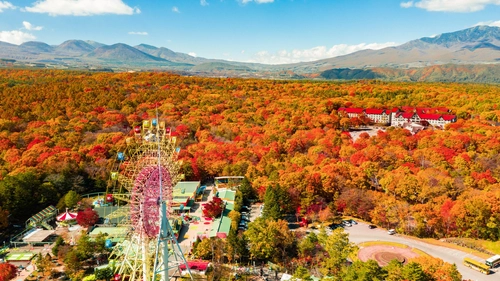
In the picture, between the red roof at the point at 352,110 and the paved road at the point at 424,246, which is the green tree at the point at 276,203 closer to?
the paved road at the point at 424,246

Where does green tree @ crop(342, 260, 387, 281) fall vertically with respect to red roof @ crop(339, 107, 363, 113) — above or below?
below

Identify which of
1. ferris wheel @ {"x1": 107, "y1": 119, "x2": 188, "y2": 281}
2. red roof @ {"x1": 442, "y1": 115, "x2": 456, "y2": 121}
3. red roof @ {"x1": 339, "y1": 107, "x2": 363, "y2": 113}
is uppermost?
ferris wheel @ {"x1": 107, "y1": 119, "x2": 188, "y2": 281}

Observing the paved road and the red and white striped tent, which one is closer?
the paved road

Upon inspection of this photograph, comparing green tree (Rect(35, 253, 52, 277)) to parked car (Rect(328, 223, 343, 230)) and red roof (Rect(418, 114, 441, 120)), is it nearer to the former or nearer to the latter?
parked car (Rect(328, 223, 343, 230))

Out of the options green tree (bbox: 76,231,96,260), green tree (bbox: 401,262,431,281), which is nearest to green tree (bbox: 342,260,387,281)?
green tree (bbox: 401,262,431,281)

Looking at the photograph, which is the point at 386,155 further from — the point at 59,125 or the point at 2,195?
the point at 59,125

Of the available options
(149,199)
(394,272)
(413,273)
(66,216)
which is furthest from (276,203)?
(66,216)

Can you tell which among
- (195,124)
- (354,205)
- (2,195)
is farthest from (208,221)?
(195,124)
